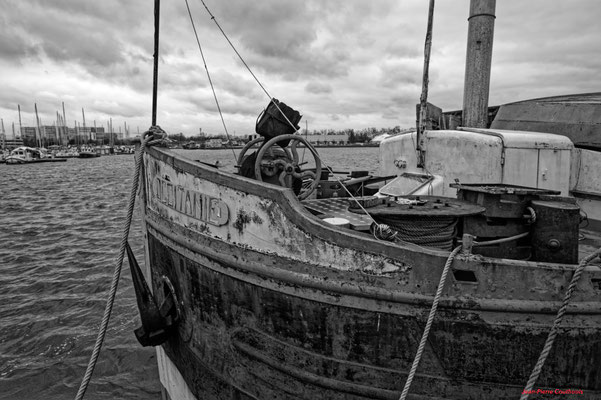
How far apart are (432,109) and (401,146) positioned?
44.9 inches

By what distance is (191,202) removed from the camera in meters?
3.80

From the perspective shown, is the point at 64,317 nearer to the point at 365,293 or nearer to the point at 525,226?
the point at 365,293

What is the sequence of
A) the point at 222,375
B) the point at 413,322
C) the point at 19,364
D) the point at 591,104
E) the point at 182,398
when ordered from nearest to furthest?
1. the point at 413,322
2. the point at 222,375
3. the point at 182,398
4. the point at 19,364
5. the point at 591,104

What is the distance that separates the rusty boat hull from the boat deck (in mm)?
423

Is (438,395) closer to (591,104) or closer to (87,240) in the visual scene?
(591,104)

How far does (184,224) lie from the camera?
3.89 m

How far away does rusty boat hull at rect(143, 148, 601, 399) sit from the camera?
2.81 m


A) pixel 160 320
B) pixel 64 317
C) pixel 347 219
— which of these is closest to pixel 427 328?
pixel 347 219

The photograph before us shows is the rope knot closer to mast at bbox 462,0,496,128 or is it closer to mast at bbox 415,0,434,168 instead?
mast at bbox 415,0,434,168

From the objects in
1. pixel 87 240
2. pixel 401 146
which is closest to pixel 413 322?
pixel 401 146

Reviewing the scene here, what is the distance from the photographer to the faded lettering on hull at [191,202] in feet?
11.6

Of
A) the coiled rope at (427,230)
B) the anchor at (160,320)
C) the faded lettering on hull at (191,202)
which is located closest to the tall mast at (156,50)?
the faded lettering on hull at (191,202)

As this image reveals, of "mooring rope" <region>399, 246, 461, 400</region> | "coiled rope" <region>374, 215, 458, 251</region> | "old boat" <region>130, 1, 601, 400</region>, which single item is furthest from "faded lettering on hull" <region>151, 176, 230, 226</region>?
"mooring rope" <region>399, 246, 461, 400</region>

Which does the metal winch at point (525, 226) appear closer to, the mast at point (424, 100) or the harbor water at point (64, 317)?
the harbor water at point (64, 317)
